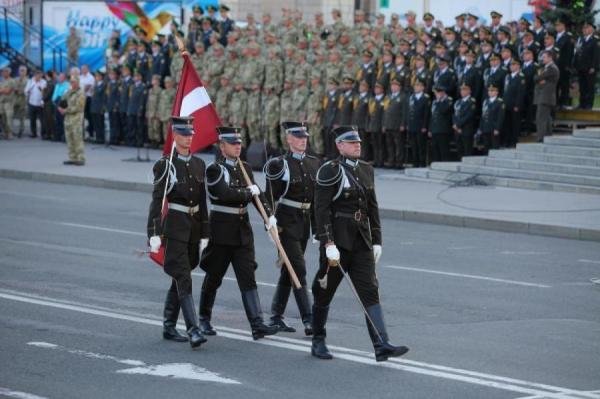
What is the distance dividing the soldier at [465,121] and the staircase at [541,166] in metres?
0.79

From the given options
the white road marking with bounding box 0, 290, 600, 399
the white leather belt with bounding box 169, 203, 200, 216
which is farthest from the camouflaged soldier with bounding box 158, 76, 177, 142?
the white leather belt with bounding box 169, 203, 200, 216

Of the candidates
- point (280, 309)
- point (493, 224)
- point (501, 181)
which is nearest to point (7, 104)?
point (501, 181)

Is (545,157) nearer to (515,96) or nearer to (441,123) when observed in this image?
(515,96)

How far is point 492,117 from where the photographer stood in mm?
27016

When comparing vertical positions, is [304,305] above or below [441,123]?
below

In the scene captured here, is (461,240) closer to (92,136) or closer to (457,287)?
(457,287)

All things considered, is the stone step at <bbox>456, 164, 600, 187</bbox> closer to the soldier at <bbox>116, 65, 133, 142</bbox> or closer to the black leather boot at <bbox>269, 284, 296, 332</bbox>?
the soldier at <bbox>116, 65, 133, 142</bbox>

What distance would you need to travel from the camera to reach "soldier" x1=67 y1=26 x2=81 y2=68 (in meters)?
40.7

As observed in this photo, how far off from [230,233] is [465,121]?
15903 mm

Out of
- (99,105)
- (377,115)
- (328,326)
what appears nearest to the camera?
(328,326)

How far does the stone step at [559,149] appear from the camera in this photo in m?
25.7

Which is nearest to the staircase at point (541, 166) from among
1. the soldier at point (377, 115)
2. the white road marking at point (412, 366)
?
the soldier at point (377, 115)

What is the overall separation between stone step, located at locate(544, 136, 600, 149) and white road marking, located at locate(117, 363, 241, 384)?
16.6 meters

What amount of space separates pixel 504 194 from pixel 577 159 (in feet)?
6.69
